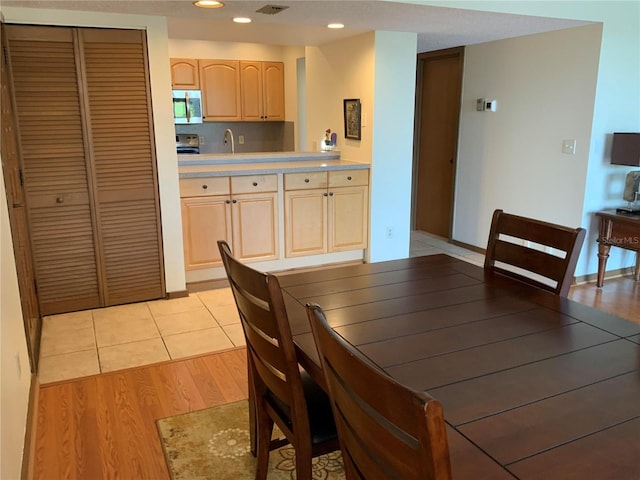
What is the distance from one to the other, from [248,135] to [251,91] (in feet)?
2.18

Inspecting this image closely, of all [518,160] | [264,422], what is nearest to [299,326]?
[264,422]

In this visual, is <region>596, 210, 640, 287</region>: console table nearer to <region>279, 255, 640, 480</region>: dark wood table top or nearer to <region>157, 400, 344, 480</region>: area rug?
<region>279, 255, 640, 480</region>: dark wood table top

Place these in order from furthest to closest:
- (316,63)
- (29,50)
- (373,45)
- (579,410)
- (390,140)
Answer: (316,63)
(390,140)
(373,45)
(29,50)
(579,410)

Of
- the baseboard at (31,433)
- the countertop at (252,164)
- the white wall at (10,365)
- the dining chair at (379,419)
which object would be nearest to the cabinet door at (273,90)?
the countertop at (252,164)

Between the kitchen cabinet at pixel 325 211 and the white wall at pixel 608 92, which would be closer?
the white wall at pixel 608 92

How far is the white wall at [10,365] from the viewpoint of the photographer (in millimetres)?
1727

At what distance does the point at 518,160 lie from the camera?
4691 millimetres

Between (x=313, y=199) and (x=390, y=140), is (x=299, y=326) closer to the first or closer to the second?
(x=313, y=199)

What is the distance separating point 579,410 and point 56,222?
3344 millimetres

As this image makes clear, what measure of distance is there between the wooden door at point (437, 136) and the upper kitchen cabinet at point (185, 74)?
Result: 2709 millimetres

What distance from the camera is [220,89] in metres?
6.55

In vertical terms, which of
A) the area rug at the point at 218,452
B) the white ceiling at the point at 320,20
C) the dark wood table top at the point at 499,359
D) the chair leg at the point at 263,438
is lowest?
the area rug at the point at 218,452

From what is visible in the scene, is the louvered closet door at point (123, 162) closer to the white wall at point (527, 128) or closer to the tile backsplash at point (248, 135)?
the white wall at point (527, 128)

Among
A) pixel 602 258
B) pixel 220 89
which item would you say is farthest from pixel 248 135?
pixel 602 258
